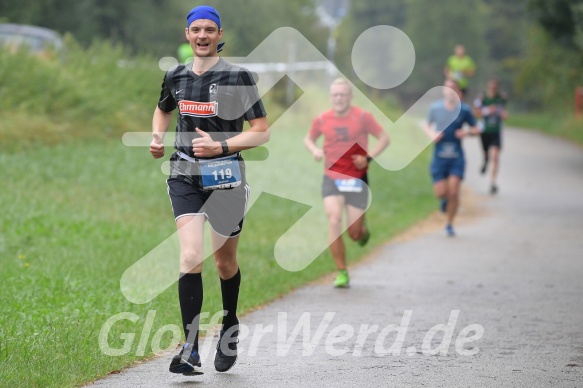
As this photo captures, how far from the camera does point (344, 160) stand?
10.8 meters

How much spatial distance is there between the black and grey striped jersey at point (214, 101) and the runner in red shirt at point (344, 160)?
4103 mm

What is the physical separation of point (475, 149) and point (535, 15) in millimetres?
6996

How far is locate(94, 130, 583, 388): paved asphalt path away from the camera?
255 inches

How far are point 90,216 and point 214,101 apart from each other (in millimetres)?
7159

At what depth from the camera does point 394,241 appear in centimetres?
1478

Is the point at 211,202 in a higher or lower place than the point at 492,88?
→ lower

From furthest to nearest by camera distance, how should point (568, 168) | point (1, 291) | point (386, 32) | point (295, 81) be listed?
1. point (386, 32)
2. point (295, 81)
3. point (568, 168)
4. point (1, 291)

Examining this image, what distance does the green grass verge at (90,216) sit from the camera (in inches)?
287

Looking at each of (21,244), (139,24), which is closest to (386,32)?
(139,24)

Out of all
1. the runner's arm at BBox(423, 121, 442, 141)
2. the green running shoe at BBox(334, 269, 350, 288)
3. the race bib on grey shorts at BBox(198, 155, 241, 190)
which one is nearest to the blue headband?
the race bib on grey shorts at BBox(198, 155, 241, 190)

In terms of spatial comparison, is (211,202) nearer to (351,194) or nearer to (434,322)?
(434,322)

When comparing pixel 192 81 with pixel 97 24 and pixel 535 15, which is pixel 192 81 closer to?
pixel 535 15

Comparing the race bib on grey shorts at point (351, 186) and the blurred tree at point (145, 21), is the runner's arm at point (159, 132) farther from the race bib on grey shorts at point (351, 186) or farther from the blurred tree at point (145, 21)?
→ the blurred tree at point (145, 21)

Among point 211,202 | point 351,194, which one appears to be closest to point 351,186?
point 351,194
